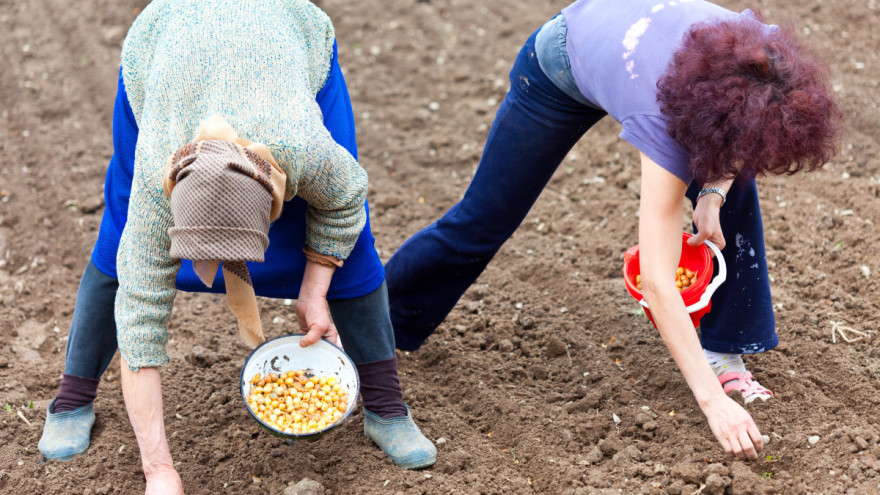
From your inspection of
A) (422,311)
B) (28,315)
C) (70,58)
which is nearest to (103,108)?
(70,58)

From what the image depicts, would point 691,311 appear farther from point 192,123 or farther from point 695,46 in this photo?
point 192,123

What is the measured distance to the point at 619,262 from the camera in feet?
11.7

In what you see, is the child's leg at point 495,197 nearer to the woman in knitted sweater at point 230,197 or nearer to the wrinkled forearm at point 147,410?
the woman in knitted sweater at point 230,197

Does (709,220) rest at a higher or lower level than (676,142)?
lower

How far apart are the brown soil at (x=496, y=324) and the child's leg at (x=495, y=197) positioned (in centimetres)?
33

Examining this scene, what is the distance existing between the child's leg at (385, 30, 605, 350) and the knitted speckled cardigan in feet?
1.81

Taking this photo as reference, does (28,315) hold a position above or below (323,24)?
below

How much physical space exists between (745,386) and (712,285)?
0.44 metres

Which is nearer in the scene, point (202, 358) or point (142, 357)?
point (142, 357)

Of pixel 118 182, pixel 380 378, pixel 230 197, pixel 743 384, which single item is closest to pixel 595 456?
pixel 743 384

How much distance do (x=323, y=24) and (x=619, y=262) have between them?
1.75 meters

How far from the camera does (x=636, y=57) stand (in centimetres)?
211

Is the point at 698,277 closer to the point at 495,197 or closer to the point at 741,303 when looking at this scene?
the point at 741,303

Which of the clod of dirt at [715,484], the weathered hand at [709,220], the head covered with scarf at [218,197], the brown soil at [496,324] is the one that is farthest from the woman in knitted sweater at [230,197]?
the weathered hand at [709,220]
